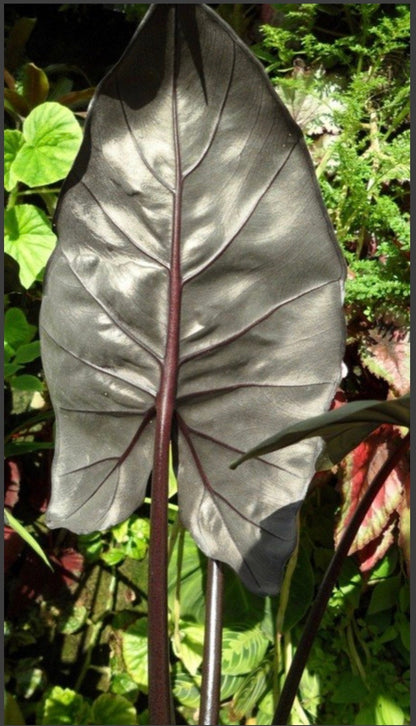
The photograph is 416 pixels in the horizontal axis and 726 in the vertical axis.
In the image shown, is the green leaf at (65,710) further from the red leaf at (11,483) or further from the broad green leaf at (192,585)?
the red leaf at (11,483)

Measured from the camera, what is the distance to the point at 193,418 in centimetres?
99

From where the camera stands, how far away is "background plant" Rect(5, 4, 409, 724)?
1249mm

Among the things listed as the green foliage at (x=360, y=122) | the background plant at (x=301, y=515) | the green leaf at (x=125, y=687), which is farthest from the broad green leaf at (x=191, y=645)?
the green foliage at (x=360, y=122)

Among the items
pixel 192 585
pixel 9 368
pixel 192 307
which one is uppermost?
pixel 192 307

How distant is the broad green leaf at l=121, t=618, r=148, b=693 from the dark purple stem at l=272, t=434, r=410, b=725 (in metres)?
0.59

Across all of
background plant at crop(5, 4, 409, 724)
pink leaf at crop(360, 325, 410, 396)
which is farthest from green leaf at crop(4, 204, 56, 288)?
pink leaf at crop(360, 325, 410, 396)

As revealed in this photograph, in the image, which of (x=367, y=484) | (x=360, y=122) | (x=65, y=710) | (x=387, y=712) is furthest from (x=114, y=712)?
(x=360, y=122)

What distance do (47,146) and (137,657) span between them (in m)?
0.98

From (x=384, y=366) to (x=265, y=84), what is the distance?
1.74 feet

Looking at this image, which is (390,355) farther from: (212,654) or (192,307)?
(212,654)

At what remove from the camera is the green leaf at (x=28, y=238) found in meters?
1.26

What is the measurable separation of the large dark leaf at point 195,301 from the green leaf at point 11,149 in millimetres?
397

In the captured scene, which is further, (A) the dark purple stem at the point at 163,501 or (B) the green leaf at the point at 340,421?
(A) the dark purple stem at the point at 163,501

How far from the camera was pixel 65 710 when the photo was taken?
4.56 feet
